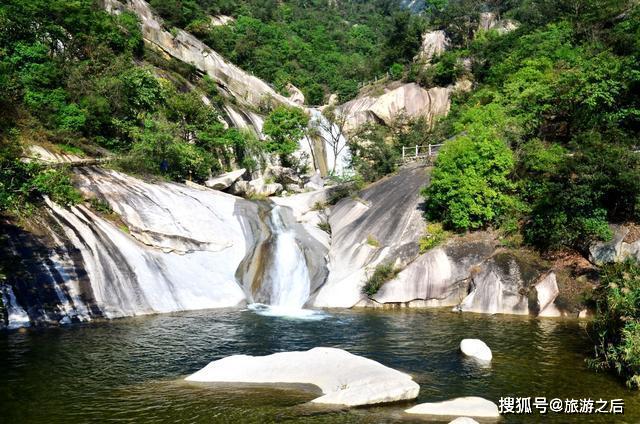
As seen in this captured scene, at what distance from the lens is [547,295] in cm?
2273

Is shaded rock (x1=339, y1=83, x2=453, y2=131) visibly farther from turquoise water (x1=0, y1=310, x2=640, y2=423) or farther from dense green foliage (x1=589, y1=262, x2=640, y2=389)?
dense green foliage (x1=589, y1=262, x2=640, y2=389)

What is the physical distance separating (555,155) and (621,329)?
16287mm

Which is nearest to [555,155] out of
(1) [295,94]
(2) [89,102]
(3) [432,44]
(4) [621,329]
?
(4) [621,329]

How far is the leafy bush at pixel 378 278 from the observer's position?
1020 inches

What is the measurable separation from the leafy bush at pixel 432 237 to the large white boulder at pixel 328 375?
14.2 meters

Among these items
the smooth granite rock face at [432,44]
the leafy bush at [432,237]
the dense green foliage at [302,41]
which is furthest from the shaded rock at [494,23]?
the leafy bush at [432,237]

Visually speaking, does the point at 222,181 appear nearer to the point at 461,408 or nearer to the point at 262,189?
the point at 262,189

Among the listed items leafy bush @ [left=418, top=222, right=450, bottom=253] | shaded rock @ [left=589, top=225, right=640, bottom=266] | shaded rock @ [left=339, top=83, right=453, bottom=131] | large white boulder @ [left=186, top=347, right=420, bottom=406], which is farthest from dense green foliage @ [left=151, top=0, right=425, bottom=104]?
large white boulder @ [left=186, top=347, right=420, bottom=406]

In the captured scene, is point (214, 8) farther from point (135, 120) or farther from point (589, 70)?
point (589, 70)

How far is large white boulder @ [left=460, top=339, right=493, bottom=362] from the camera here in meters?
15.4

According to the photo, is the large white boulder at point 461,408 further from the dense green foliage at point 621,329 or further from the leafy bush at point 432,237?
the leafy bush at point 432,237

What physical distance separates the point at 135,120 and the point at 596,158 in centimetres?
3167

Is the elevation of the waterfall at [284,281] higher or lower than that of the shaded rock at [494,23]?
lower

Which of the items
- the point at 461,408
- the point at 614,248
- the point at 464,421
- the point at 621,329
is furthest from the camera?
the point at 614,248
